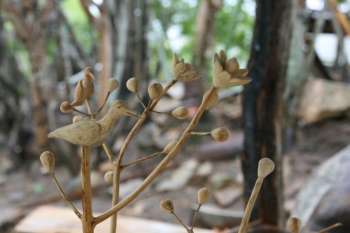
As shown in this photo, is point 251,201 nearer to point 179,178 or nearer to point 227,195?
point 227,195

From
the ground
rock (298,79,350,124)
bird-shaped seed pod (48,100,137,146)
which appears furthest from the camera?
rock (298,79,350,124)

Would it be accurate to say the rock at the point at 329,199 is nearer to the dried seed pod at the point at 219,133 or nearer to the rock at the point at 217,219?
the rock at the point at 217,219

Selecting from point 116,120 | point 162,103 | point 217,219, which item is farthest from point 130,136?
point 162,103

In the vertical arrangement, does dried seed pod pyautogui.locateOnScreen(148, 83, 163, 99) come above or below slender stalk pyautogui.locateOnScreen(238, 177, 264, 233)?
above

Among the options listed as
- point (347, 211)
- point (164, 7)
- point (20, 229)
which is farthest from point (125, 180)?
point (347, 211)

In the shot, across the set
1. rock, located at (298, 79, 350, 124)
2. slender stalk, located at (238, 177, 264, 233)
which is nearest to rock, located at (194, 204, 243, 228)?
rock, located at (298, 79, 350, 124)

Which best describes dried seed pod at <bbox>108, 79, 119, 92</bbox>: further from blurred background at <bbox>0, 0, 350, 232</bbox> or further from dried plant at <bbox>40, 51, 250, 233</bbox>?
blurred background at <bbox>0, 0, 350, 232</bbox>
